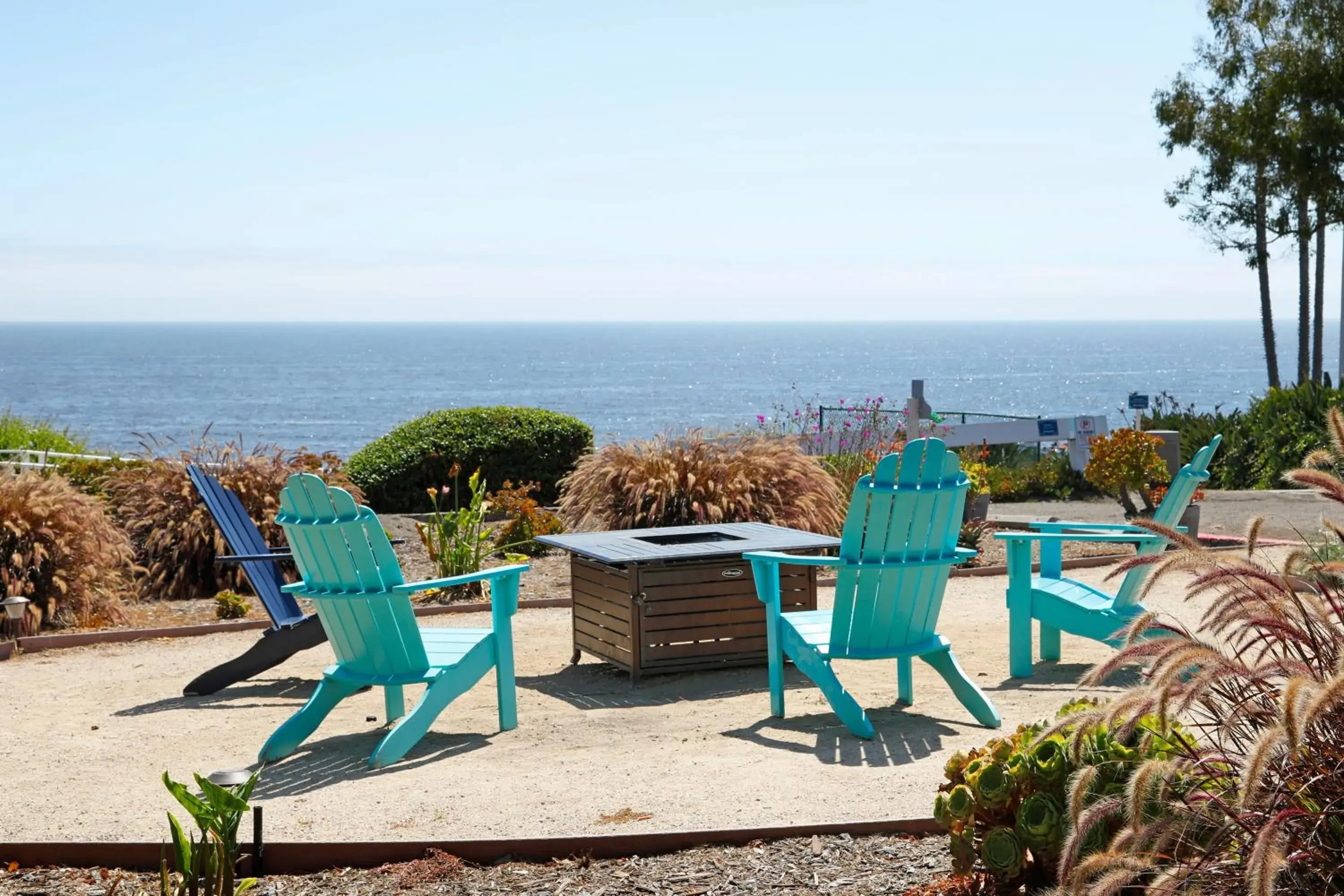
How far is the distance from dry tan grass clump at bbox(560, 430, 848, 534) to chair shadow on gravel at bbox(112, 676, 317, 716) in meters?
3.34

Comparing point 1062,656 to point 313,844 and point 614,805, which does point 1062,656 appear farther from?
point 313,844

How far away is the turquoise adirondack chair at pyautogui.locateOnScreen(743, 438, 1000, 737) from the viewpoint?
530cm

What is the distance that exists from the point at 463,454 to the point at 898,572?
32.9 feet

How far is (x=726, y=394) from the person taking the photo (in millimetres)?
85625

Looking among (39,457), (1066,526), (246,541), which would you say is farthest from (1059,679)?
(39,457)

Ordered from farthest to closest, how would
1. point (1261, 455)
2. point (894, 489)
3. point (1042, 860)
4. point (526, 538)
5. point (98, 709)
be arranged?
point (1261, 455), point (526, 538), point (98, 709), point (894, 489), point (1042, 860)

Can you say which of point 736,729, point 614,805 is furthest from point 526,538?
point 614,805

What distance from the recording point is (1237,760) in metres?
2.58

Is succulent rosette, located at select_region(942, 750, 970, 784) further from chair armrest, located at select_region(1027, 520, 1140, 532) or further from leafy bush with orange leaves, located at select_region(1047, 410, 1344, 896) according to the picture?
chair armrest, located at select_region(1027, 520, 1140, 532)

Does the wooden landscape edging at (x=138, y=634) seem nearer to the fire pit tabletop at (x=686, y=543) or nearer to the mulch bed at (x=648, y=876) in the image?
the fire pit tabletop at (x=686, y=543)

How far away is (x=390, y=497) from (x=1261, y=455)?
381 inches

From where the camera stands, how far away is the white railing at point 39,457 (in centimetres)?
1317

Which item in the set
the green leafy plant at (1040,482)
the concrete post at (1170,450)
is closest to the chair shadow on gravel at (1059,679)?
the concrete post at (1170,450)

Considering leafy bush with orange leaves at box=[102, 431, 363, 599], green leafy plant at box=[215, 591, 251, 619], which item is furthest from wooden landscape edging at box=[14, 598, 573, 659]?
leafy bush with orange leaves at box=[102, 431, 363, 599]
